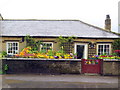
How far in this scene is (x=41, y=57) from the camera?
11.7 meters

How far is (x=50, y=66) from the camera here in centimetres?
1116

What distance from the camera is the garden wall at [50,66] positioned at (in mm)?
11148

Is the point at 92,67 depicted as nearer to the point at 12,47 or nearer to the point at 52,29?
the point at 52,29

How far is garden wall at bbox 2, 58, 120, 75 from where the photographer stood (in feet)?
36.6

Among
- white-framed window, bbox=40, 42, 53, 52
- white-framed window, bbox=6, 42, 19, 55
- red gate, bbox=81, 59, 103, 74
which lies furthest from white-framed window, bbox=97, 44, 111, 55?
white-framed window, bbox=6, 42, 19, 55

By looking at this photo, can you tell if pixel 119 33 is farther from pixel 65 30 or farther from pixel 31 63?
pixel 31 63

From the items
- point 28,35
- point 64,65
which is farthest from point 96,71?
point 28,35

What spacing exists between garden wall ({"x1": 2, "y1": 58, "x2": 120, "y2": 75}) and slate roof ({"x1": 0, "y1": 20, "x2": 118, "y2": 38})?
16.3ft

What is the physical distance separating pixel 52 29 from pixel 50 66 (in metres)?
6.66

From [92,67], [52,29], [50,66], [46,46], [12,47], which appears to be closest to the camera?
[50,66]

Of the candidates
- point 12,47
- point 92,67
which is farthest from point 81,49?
point 12,47

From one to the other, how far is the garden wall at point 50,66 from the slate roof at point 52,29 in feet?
16.3

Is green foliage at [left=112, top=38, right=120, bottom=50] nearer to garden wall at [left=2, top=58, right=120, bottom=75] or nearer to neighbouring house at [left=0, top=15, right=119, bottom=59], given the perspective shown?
neighbouring house at [left=0, top=15, right=119, bottom=59]

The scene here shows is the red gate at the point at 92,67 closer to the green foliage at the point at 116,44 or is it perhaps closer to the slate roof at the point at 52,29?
the slate roof at the point at 52,29
